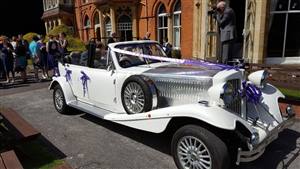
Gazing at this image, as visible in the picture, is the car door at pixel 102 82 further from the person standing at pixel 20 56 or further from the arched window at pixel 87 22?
the arched window at pixel 87 22

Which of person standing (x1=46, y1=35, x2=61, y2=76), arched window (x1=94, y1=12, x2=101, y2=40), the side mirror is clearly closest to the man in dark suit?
the side mirror

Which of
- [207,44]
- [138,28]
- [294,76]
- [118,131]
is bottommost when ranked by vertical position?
[118,131]

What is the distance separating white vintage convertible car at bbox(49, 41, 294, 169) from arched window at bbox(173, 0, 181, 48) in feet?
38.4

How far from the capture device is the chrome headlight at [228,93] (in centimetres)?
372

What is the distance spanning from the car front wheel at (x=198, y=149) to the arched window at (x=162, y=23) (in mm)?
15318

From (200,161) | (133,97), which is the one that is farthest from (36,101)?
(200,161)

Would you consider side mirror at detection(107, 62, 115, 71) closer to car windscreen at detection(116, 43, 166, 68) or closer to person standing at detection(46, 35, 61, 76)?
car windscreen at detection(116, 43, 166, 68)

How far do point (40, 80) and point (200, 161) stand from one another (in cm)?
1002

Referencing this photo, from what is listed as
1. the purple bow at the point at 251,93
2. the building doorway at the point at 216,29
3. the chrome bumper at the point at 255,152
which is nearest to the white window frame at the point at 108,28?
the building doorway at the point at 216,29

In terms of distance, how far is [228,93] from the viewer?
150 inches

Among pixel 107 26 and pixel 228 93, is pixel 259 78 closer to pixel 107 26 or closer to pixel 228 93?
pixel 228 93

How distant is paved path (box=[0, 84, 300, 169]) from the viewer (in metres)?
4.20

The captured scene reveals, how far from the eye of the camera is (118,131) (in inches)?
218

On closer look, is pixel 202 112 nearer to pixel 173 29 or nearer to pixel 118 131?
pixel 118 131
